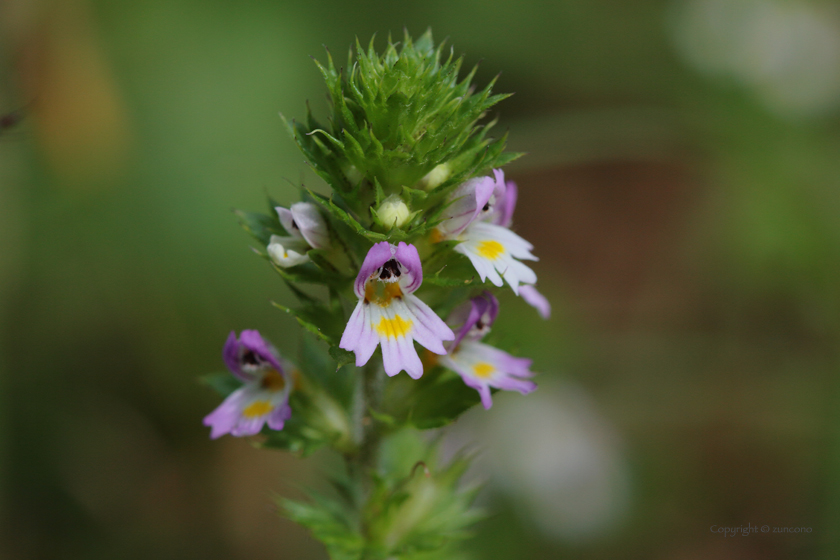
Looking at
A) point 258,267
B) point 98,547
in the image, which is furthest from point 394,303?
point 98,547

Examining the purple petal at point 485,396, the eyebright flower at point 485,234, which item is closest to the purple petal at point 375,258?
the eyebright flower at point 485,234

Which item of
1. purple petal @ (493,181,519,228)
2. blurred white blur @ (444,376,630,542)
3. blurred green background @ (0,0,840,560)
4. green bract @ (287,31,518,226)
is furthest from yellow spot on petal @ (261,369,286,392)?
blurred white blur @ (444,376,630,542)

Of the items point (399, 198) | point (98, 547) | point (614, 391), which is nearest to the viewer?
point (399, 198)

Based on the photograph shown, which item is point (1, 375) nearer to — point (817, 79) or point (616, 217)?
point (616, 217)

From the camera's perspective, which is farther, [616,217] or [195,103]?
[616,217]

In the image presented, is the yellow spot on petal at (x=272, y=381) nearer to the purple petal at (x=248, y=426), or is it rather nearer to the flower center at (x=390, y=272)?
the purple petal at (x=248, y=426)

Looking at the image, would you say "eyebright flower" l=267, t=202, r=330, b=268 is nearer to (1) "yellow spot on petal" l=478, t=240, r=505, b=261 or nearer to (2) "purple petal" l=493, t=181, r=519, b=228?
(1) "yellow spot on petal" l=478, t=240, r=505, b=261

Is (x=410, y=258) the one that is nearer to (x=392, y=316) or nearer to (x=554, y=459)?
(x=392, y=316)
